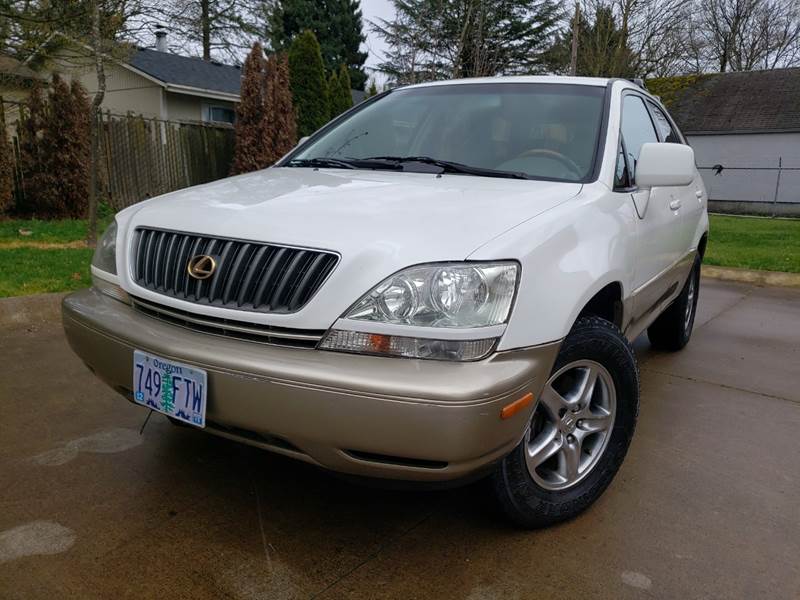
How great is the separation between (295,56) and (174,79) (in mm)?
6213

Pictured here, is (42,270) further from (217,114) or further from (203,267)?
(217,114)

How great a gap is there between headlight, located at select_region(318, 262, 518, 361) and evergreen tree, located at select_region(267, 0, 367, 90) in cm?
3384

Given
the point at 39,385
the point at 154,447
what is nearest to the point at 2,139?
the point at 39,385

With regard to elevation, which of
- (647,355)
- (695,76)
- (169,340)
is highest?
(695,76)

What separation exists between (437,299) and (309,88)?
14.1 m

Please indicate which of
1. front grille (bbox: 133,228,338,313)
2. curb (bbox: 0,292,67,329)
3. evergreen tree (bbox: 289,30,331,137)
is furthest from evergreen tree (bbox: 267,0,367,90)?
front grille (bbox: 133,228,338,313)

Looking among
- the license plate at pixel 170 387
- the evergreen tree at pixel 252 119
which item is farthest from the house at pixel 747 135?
the license plate at pixel 170 387

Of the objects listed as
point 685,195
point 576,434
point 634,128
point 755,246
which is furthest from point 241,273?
point 755,246

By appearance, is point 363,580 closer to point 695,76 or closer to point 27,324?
point 27,324

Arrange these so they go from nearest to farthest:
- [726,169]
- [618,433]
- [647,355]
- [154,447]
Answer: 1. [618,433]
2. [154,447]
3. [647,355]
4. [726,169]

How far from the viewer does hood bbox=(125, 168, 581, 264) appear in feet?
6.38

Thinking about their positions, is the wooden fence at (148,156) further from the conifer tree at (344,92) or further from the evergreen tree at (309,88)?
the conifer tree at (344,92)

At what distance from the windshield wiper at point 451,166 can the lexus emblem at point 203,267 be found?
1.15 meters

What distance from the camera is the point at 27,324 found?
15.6 ft
